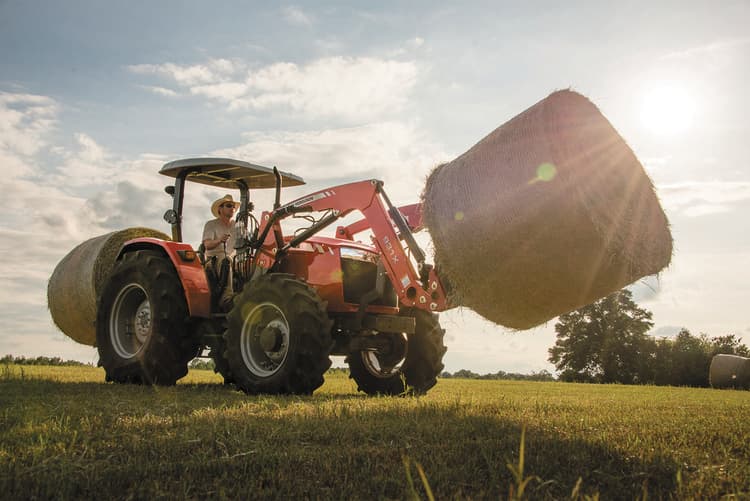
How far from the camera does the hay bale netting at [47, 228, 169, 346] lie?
11.9 metres

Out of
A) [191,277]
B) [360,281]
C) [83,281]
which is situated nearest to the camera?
[360,281]

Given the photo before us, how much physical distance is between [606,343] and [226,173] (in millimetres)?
25179

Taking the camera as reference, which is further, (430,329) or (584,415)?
(430,329)

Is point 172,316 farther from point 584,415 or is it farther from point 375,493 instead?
point 375,493

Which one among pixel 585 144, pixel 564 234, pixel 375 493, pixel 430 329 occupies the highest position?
pixel 585 144

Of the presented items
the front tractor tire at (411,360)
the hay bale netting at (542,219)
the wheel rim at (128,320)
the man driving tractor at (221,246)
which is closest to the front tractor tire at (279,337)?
the man driving tractor at (221,246)

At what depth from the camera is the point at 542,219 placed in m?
5.38

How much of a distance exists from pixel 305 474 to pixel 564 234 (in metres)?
2.98

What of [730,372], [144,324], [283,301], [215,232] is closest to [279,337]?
[283,301]

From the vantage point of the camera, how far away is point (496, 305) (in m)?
5.95

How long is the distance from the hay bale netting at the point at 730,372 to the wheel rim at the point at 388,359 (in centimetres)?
1694

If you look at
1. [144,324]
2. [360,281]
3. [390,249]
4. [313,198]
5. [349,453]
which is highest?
[313,198]

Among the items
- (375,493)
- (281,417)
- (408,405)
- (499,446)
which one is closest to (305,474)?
(375,493)

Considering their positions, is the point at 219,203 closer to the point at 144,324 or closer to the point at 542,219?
the point at 144,324
